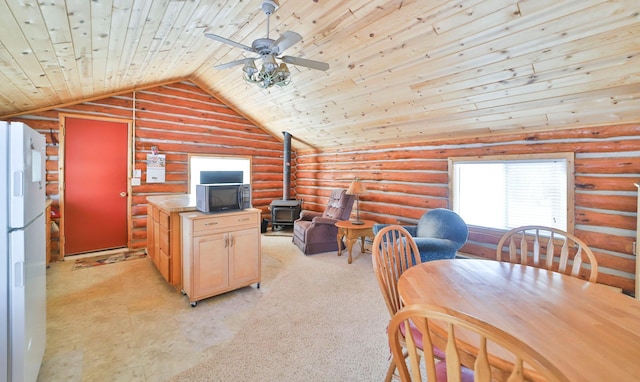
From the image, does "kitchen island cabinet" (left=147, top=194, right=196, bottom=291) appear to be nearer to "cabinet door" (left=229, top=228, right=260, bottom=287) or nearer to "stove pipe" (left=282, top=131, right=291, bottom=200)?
"cabinet door" (left=229, top=228, right=260, bottom=287)

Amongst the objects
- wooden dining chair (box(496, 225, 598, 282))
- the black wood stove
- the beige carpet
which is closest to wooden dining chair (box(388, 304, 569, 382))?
the beige carpet

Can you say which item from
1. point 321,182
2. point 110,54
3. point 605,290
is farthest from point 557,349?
point 321,182

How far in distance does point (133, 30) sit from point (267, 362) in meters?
3.18

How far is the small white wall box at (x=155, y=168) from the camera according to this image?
506 centimetres

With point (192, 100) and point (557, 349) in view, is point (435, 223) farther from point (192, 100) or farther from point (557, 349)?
point (192, 100)

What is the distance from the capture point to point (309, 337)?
2330 millimetres

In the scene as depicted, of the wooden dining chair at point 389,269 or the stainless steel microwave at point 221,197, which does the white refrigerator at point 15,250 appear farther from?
the wooden dining chair at point 389,269

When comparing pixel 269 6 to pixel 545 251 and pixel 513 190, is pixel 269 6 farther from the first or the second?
pixel 545 251

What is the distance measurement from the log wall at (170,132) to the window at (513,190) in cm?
446

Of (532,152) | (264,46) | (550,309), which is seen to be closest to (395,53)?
(264,46)

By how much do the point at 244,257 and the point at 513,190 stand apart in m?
3.55

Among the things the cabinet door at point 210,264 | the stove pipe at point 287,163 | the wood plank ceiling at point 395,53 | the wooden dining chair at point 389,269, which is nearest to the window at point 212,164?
the stove pipe at point 287,163

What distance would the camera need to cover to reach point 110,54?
118 inches

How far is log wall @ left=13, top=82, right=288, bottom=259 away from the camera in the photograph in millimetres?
4258
